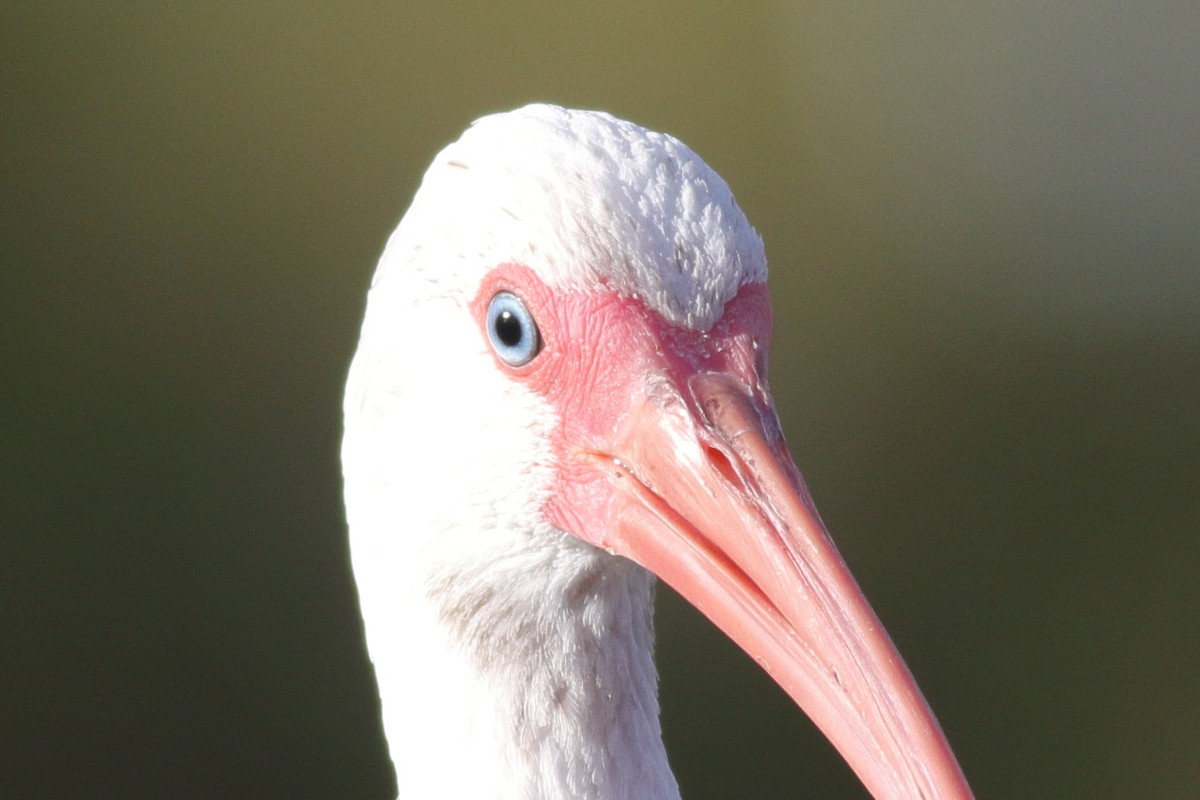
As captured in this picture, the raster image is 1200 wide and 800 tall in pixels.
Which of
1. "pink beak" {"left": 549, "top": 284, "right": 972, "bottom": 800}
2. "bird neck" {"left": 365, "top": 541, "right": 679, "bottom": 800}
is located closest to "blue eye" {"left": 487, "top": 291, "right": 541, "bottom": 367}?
"pink beak" {"left": 549, "top": 284, "right": 972, "bottom": 800}

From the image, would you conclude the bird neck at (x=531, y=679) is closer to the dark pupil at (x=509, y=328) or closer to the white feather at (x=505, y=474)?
the white feather at (x=505, y=474)

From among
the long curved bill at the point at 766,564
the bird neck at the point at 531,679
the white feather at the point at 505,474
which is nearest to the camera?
the long curved bill at the point at 766,564

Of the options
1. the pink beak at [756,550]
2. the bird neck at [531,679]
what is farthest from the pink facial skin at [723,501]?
the bird neck at [531,679]

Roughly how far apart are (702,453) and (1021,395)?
13.3ft

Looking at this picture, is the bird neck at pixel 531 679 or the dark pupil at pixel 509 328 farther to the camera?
the bird neck at pixel 531 679

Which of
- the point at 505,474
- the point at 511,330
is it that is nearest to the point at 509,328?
the point at 511,330

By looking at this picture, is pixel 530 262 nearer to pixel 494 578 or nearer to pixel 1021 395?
pixel 494 578

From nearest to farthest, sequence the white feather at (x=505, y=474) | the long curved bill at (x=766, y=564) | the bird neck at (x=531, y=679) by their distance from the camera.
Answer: the long curved bill at (x=766, y=564) → the white feather at (x=505, y=474) → the bird neck at (x=531, y=679)

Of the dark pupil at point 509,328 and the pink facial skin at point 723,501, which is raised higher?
the dark pupil at point 509,328

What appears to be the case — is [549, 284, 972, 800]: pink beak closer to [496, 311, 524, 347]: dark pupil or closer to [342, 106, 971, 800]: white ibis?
[342, 106, 971, 800]: white ibis

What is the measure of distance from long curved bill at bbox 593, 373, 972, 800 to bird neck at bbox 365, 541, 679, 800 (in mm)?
166

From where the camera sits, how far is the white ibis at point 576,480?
3.63ft

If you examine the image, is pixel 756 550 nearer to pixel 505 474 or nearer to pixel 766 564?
pixel 766 564

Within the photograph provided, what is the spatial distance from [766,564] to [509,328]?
0.34m
